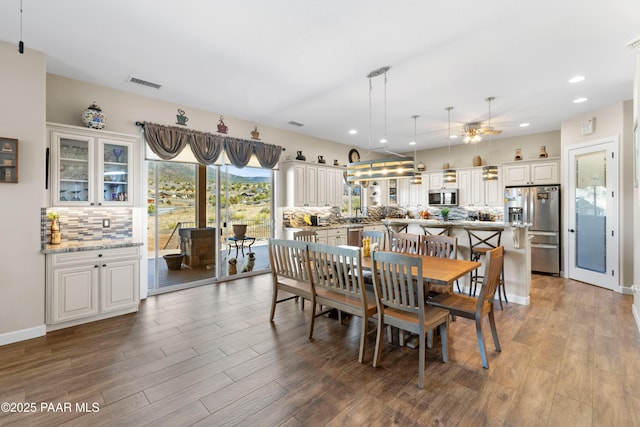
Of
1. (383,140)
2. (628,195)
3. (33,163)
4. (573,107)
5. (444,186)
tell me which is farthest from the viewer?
(444,186)

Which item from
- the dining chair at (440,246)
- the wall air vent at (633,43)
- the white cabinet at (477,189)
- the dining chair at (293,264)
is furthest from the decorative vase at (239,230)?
the wall air vent at (633,43)

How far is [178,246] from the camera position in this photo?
5.31 meters

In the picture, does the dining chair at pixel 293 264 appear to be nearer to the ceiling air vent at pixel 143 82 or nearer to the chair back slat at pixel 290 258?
the chair back slat at pixel 290 258

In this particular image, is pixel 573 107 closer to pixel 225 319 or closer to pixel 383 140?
pixel 383 140

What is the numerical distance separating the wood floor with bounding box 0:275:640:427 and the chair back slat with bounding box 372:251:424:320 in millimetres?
585

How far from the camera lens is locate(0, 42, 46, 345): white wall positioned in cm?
300

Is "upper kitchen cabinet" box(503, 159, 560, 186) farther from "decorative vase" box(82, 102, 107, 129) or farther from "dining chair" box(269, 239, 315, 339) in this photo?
"decorative vase" box(82, 102, 107, 129)

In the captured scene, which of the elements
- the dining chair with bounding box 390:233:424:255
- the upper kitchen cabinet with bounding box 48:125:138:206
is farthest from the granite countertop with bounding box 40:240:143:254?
the dining chair with bounding box 390:233:424:255

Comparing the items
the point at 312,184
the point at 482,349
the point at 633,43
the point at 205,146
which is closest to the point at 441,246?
the point at 482,349

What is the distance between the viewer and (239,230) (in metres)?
5.72

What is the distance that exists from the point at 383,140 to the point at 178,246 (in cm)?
517

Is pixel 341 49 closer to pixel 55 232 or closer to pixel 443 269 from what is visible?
pixel 443 269

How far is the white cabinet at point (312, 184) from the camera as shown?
614cm

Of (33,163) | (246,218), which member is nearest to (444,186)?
(246,218)
